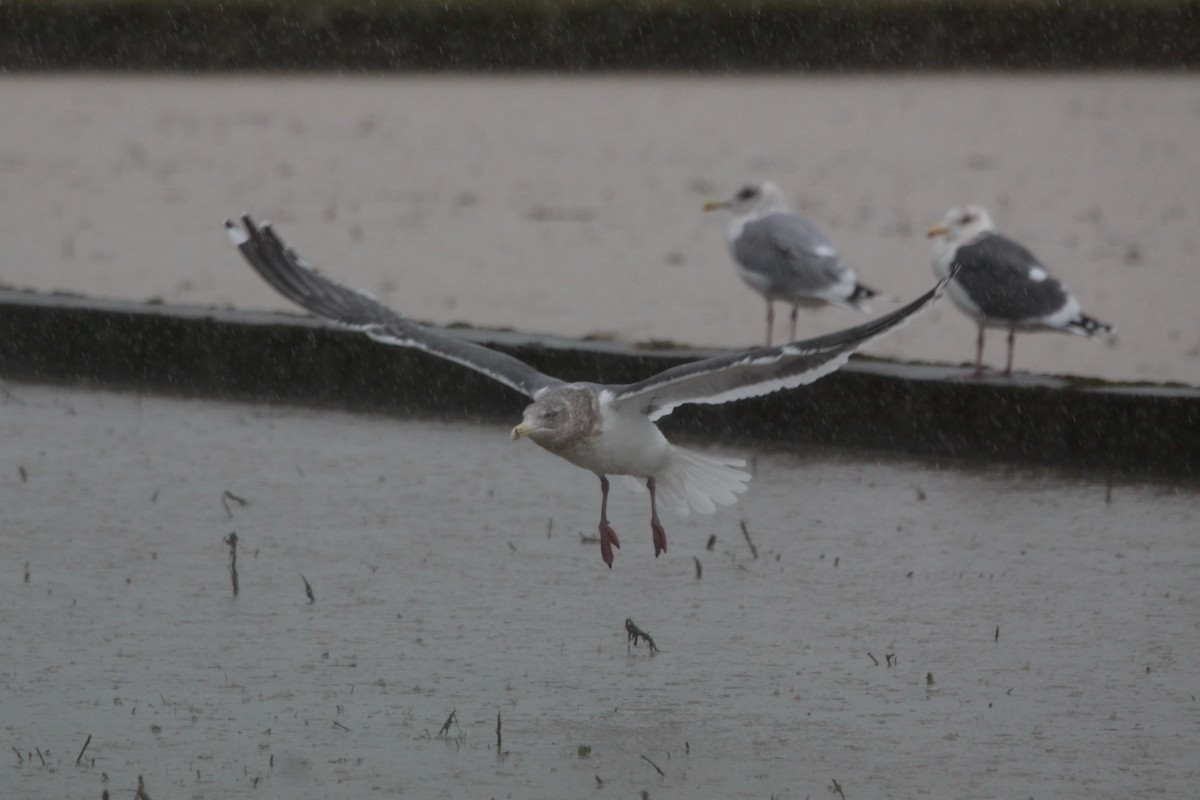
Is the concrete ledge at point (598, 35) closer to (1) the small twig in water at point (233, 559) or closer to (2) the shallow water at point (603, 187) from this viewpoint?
(2) the shallow water at point (603, 187)

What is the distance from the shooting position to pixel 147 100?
20688 mm

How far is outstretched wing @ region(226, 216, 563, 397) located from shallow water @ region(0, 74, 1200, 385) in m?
2.89

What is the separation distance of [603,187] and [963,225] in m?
6.74

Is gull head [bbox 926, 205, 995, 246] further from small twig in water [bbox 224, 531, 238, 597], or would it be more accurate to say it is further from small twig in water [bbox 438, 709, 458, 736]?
small twig in water [bbox 438, 709, 458, 736]

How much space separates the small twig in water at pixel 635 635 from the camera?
209 inches

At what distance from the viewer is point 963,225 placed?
8867 millimetres

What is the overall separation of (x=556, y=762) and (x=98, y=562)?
A: 2207 mm

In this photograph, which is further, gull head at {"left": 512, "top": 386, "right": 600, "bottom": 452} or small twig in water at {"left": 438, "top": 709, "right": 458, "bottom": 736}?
gull head at {"left": 512, "top": 386, "right": 600, "bottom": 452}

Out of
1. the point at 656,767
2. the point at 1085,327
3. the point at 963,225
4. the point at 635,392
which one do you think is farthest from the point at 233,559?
the point at 963,225

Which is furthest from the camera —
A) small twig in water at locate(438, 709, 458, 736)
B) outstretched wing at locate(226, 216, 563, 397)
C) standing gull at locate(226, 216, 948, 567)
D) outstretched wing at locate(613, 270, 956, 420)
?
outstretched wing at locate(226, 216, 563, 397)

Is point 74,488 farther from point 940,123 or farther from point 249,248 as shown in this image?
point 940,123

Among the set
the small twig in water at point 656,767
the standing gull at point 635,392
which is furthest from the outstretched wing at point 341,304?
the small twig in water at point 656,767

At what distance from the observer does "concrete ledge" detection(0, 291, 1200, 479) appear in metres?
7.22

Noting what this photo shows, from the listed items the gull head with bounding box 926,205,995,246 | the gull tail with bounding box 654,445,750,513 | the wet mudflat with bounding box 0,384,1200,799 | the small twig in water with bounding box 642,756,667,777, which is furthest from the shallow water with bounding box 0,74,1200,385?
the small twig in water with bounding box 642,756,667,777
